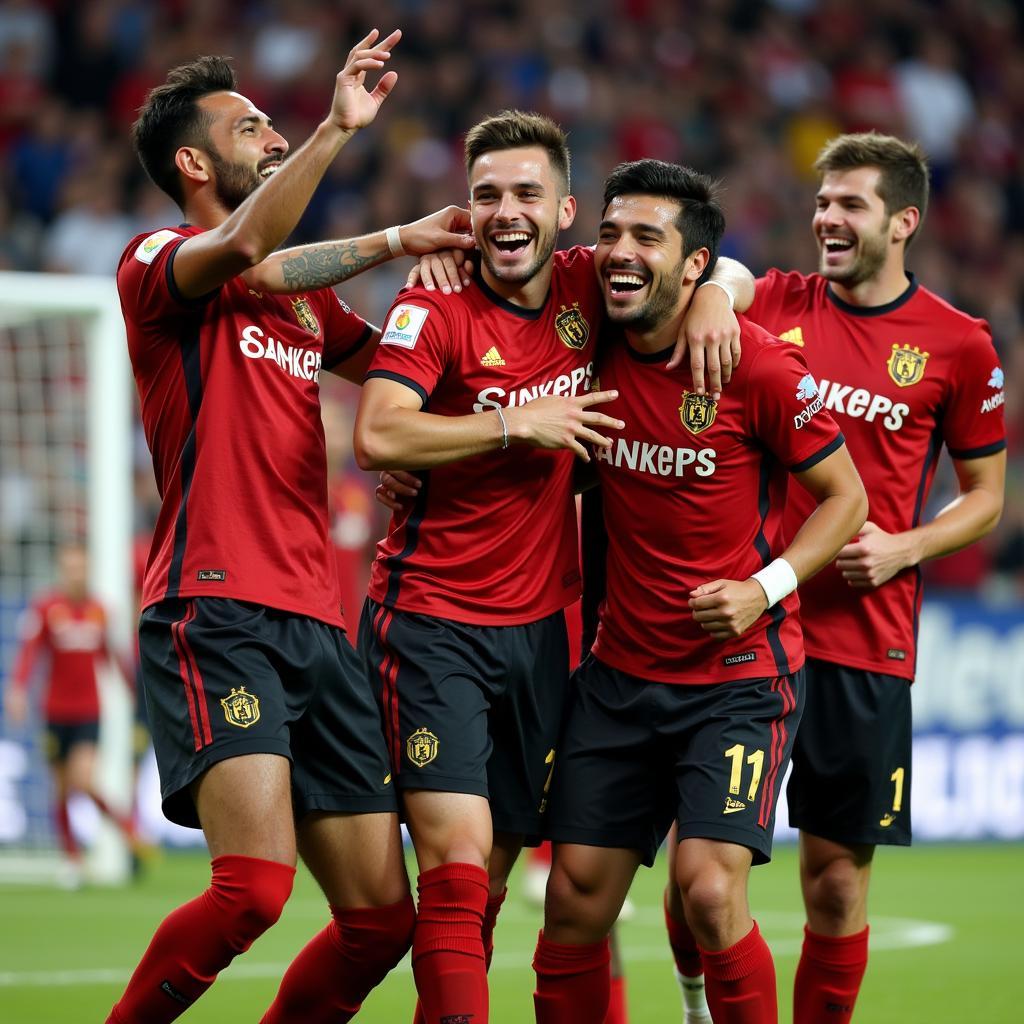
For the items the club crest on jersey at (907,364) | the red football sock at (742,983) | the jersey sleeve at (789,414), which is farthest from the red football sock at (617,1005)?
the club crest on jersey at (907,364)

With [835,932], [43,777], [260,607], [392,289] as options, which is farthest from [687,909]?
[392,289]

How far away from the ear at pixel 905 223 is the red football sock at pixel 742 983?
2381mm

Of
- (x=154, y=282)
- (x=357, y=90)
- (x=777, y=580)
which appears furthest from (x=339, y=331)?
(x=777, y=580)

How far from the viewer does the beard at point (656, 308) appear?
16.6 feet

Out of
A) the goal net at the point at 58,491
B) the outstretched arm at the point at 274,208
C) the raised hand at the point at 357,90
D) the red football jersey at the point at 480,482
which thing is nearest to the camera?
the outstretched arm at the point at 274,208

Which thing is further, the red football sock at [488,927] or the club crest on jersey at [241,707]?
the red football sock at [488,927]

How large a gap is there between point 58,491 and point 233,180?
759 centimetres

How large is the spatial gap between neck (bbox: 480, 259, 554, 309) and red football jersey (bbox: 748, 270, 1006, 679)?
0.91 metres

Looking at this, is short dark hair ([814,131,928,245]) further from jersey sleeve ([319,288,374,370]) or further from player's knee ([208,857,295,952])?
player's knee ([208,857,295,952])

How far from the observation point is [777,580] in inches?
195

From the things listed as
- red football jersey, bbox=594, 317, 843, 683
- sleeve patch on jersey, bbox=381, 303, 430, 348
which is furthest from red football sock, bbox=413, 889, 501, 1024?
sleeve patch on jersey, bbox=381, 303, 430, 348

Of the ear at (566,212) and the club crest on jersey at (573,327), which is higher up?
the ear at (566,212)

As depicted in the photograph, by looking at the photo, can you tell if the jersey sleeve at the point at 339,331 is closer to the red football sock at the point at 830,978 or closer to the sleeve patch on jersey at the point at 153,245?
the sleeve patch on jersey at the point at 153,245

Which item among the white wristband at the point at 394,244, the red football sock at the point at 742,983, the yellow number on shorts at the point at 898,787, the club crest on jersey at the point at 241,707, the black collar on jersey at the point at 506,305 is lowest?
the red football sock at the point at 742,983
